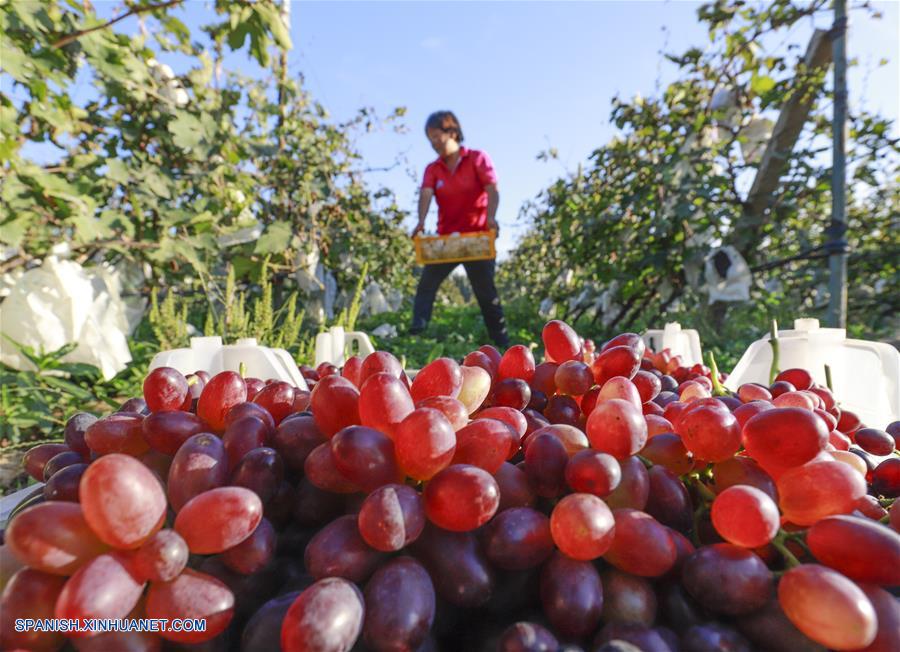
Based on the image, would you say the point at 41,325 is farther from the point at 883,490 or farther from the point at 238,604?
the point at 883,490

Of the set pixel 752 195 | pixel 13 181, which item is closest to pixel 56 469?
pixel 13 181

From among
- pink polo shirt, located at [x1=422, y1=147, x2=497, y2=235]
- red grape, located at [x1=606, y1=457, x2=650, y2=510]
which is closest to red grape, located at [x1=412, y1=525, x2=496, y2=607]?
red grape, located at [x1=606, y1=457, x2=650, y2=510]

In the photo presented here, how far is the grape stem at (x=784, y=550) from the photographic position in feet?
1.01

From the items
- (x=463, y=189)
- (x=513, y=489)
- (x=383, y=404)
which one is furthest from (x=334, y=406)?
(x=463, y=189)

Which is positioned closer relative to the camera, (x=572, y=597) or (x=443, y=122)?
(x=572, y=597)

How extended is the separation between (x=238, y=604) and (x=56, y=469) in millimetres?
261

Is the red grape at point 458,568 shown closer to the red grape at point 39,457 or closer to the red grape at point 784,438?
the red grape at point 784,438

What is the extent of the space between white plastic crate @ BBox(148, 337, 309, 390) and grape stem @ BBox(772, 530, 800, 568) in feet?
2.61

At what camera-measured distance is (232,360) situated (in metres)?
1.09

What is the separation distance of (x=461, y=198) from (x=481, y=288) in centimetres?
74

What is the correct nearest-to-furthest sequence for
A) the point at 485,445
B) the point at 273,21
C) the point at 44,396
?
the point at 485,445, the point at 44,396, the point at 273,21

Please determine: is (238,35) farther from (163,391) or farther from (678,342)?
(163,391)

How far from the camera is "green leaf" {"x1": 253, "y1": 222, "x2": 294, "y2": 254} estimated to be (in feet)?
11.8

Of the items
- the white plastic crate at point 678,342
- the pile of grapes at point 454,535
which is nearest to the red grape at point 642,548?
the pile of grapes at point 454,535
